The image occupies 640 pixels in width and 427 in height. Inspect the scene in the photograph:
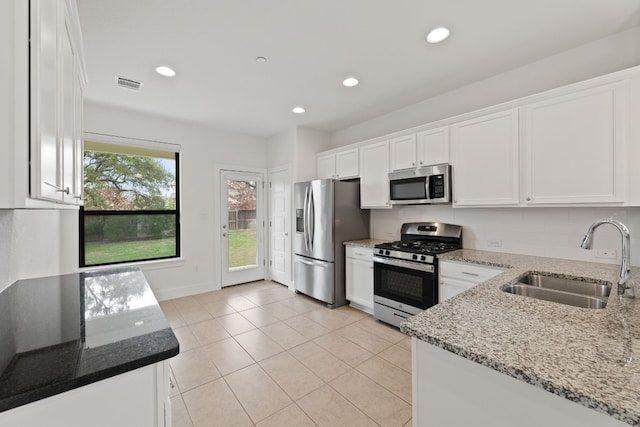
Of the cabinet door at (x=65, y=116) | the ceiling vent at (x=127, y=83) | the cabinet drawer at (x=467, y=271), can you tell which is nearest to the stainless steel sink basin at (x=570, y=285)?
the cabinet drawer at (x=467, y=271)

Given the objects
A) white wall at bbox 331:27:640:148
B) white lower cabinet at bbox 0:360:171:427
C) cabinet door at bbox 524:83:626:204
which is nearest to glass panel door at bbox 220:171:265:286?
white wall at bbox 331:27:640:148

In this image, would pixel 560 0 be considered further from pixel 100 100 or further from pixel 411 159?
pixel 100 100

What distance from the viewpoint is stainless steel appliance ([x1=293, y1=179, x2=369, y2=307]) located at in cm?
367

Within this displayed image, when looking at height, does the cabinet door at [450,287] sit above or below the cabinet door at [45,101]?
below

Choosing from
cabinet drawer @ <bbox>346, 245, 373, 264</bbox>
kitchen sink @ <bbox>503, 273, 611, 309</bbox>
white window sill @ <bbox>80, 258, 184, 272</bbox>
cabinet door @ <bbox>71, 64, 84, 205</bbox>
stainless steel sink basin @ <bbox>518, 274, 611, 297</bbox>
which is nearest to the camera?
cabinet door @ <bbox>71, 64, 84, 205</bbox>

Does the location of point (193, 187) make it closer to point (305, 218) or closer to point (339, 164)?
point (305, 218)

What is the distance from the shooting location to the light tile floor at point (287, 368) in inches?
71.2

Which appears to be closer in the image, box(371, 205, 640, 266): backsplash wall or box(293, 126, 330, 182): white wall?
Result: box(371, 205, 640, 266): backsplash wall

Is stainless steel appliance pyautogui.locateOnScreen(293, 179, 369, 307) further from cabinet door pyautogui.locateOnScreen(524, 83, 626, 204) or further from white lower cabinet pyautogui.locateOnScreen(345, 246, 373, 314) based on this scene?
cabinet door pyautogui.locateOnScreen(524, 83, 626, 204)

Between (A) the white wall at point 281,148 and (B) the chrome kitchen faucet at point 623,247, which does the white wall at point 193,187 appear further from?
(B) the chrome kitchen faucet at point 623,247

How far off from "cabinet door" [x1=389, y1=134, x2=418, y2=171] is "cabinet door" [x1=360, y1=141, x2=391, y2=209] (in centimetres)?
8

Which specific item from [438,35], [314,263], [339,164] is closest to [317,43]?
[438,35]

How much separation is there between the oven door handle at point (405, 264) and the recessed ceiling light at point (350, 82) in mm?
1982

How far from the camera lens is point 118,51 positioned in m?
2.29
